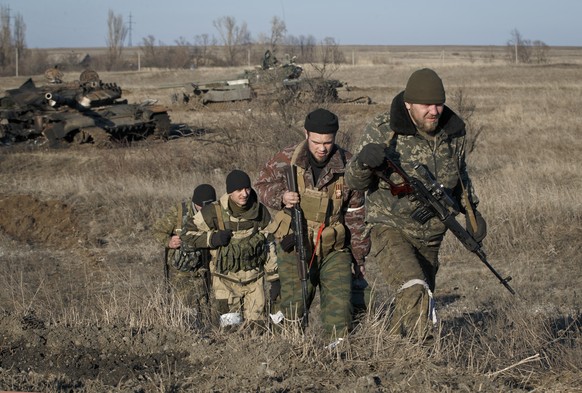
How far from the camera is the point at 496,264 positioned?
955 centimetres

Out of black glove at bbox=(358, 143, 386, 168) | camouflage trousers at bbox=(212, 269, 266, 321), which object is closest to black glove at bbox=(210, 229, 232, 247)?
camouflage trousers at bbox=(212, 269, 266, 321)

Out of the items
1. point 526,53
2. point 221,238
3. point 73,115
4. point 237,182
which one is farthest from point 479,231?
point 526,53

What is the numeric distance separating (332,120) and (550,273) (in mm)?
4519

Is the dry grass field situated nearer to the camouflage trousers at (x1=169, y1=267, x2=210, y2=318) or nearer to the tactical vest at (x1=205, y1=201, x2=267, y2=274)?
the camouflage trousers at (x1=169, y1=267, x2=210, y2=318)

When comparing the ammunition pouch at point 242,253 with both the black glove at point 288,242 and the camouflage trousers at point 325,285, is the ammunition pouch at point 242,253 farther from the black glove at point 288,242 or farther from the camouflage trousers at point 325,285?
the black glove at point 288,242

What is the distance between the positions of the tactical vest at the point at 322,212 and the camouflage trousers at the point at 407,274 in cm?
26

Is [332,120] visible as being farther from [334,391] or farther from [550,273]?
[550,273]

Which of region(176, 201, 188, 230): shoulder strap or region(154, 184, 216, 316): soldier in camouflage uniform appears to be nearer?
region(154, 184, 216, 316): soldier in camouflage uniform

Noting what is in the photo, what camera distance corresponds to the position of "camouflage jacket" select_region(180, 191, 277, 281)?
6.32 metres

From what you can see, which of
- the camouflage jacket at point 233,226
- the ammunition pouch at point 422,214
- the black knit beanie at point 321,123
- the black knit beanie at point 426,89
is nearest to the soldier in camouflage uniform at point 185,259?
the camouflage jacket at point 233,226

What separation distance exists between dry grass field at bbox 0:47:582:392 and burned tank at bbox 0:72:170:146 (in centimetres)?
56

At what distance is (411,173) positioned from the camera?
5289 millimetres

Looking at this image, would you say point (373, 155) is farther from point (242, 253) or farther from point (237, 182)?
point (242, 253)

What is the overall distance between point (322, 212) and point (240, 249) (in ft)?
3.01
